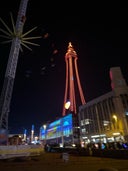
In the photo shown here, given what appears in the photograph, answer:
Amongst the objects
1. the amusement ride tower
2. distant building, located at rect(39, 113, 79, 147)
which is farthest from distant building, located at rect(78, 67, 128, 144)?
the amusement ride tower

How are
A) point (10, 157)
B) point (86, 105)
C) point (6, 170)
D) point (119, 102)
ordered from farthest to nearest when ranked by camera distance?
point (86, 105)
point (119, 102)
point (10, 157)
point (6, 170)

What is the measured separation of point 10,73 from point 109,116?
55378 mm

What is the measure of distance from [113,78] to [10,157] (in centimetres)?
6936

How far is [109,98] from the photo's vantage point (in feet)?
236

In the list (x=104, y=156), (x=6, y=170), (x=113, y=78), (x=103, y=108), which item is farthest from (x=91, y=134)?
(x=6, y=170)

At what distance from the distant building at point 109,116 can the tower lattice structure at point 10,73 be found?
142 feet

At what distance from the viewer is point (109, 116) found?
68625 mm

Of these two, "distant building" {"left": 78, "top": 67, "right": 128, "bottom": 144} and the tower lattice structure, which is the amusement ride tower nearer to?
the tower lattice structure

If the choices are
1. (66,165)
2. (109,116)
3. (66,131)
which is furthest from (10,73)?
(66,131)

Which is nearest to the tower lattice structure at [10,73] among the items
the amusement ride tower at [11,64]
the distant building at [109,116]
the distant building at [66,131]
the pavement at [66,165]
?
the amusement ride tower at [11,64]

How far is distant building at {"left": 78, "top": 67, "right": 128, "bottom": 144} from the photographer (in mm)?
62062

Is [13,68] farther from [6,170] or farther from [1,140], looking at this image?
[6,170]

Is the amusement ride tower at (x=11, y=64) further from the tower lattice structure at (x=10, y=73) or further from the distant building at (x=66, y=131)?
the distant building at (x=66, y=131)

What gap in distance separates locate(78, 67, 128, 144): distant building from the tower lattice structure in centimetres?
4340
